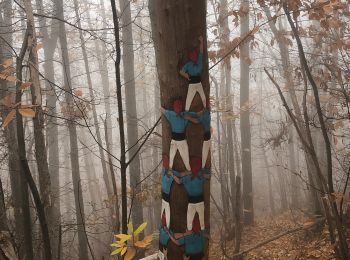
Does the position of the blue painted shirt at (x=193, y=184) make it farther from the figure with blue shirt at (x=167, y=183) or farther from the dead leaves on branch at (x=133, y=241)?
the dead leaves on branch at (x=133, y=241)

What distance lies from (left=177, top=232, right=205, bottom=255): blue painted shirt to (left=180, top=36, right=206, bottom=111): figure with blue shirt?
742mm

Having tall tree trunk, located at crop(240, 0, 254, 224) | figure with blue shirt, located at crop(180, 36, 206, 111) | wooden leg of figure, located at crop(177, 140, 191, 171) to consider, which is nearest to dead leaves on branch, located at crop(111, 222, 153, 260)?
wooden leg of figure, located at crop(177, 140, 191, 171)

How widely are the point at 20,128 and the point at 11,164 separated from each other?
5041 millimetres

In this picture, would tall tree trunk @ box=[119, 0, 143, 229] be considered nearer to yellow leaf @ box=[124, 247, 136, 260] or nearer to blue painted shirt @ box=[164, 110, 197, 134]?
yellow leaf @ box=[124, 247, 136, 260]

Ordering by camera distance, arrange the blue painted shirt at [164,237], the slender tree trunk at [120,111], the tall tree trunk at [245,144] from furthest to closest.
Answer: the tall tree trunk at [245,144], the slender tree trunk at [120,111], the blue painted shirt at [164,237]

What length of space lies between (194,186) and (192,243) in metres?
0.33

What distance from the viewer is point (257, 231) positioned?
991 cm

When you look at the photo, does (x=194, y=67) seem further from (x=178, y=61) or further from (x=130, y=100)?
(x=130, y=100)

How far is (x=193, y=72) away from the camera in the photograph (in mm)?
1957

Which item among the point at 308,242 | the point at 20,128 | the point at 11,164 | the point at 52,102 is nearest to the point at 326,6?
the point at 20,128

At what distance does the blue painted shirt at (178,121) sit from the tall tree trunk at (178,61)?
0.11 feet

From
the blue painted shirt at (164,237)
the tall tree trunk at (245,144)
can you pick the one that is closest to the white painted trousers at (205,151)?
the blue painted shirt at (164,237)

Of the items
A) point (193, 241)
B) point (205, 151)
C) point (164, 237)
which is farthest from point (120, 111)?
point (193, 241)

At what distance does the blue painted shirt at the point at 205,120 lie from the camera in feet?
6.57
